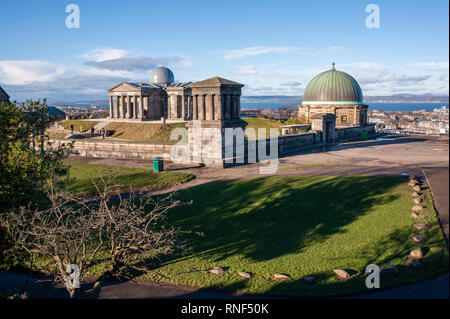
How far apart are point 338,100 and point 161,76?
4021cm

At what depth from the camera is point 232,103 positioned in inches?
1118

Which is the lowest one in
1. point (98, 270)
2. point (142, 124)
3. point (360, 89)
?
point (98, 270)

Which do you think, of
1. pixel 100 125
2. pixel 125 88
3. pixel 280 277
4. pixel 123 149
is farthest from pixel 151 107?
pixel 280 277

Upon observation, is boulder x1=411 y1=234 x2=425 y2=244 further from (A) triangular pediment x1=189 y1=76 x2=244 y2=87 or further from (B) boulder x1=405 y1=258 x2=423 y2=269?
(A) triangular pediment x1=189 y1=76 x2=244 y2=87

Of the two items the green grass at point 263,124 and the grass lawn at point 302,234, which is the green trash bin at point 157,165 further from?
the green grass at point 263,124

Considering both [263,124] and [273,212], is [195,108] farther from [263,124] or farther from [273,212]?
[263,124]

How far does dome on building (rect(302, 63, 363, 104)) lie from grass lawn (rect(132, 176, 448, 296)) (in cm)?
3331

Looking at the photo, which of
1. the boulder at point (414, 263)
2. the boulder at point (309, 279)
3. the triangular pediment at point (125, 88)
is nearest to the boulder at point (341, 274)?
the boulder at point (309, 279)

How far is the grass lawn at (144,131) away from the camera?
47.5 m

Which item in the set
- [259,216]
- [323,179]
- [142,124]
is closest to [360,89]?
[142,124]

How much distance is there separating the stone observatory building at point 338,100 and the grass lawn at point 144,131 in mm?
18876

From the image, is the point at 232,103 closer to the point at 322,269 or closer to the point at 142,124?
the point at 322,269

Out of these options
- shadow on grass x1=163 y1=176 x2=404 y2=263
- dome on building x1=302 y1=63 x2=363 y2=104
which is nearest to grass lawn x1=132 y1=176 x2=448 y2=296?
shadow on grass x1=163 y1=176 x2=404 y2=263
